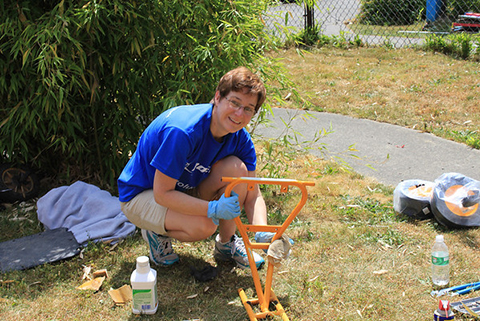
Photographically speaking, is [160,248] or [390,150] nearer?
[160,248]

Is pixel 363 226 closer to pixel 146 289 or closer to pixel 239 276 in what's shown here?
pixel 239 276

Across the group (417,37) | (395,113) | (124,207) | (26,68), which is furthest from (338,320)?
(417,37)

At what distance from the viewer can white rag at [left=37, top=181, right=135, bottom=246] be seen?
3281mm

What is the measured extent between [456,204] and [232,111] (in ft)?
5.93

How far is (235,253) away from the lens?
3.00 m

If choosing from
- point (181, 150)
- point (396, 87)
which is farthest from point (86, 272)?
point (396, 87)

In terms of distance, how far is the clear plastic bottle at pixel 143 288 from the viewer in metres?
2.48

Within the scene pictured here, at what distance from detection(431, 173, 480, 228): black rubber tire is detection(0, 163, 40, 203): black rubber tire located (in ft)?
9.80

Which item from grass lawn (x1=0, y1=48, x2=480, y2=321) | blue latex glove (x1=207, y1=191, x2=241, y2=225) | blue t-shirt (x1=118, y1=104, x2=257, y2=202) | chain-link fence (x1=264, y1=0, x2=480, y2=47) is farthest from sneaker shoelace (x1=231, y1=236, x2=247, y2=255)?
chain-link fence (x1=264, y1=0, x2=480, y2=47)

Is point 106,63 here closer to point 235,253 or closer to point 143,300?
point 235,253

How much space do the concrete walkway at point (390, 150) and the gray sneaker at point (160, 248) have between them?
5.09 ft

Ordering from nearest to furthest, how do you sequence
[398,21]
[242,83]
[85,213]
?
[242,83]
[85,213]
[398,21]

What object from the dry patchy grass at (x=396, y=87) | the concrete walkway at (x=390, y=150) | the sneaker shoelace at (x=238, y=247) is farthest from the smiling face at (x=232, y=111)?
the dry patchy grass at (x=396, y=87)

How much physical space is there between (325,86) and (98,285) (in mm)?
4680
